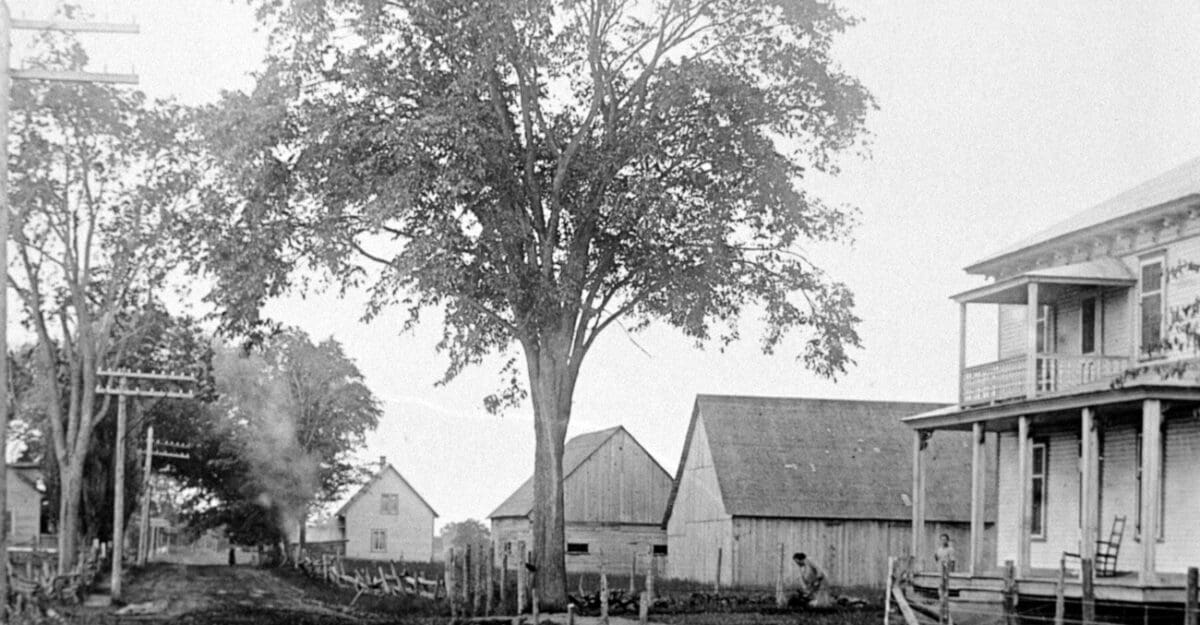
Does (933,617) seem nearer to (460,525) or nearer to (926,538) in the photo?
(926,538)

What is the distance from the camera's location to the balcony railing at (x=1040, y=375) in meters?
28.9

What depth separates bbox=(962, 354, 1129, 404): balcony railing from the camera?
Answer: 28906 millimetres

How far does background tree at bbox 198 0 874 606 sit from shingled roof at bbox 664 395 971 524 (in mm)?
16369

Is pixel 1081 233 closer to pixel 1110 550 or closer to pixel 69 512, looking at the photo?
pixel 1110 550

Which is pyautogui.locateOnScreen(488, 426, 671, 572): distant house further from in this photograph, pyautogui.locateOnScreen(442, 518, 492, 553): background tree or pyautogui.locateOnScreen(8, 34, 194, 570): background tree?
pyautogui.locateOnScreen(442, 518, 492, 553): background tree

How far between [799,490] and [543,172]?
20.6 m

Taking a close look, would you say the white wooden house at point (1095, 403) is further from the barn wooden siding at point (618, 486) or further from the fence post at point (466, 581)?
the barn wooden siding at point (618, 486)

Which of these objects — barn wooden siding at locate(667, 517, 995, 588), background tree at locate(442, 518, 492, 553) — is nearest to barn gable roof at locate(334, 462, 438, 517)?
background tree at locate(442, 518, 492, 553)

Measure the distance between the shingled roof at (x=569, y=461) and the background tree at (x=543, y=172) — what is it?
27344mm

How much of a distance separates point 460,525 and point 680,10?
106m

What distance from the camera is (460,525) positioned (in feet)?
445

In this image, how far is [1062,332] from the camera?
3200 cm

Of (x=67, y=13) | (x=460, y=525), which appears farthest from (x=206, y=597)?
(x=460, y=525)

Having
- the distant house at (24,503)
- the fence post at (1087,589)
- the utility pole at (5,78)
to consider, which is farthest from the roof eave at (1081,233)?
the distant house at (24,503)
